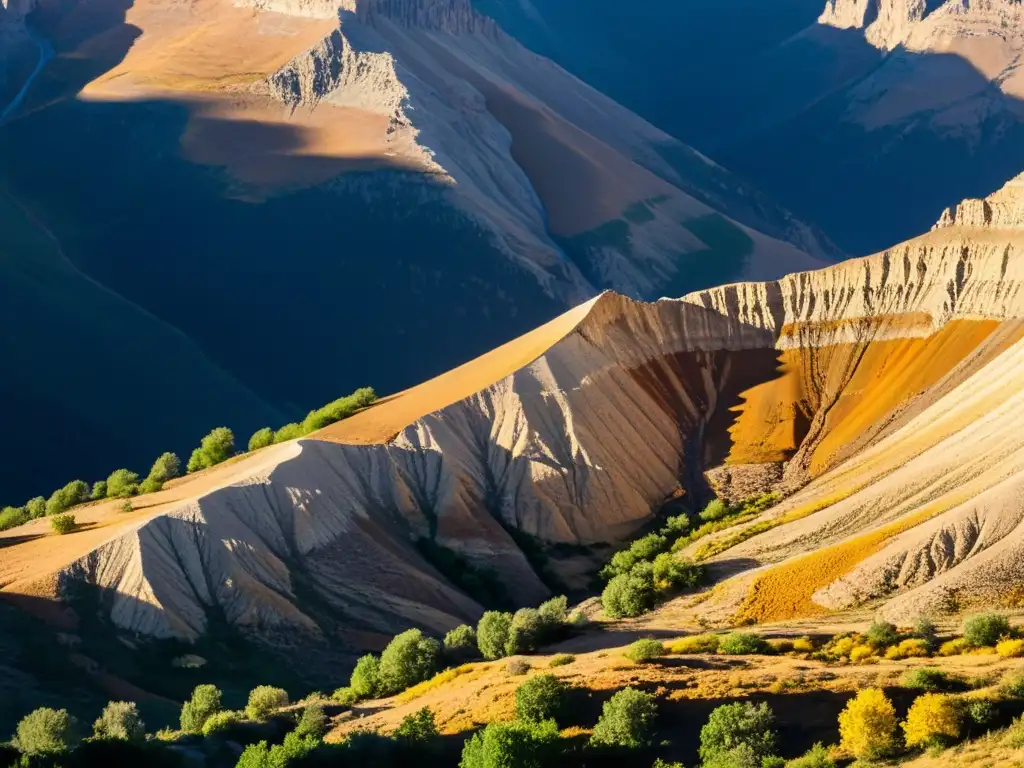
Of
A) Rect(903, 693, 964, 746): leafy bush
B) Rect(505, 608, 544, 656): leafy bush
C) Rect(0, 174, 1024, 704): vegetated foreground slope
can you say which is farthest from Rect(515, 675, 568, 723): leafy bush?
Rect(0, 174, 1024, 704): vegetated foreground slope

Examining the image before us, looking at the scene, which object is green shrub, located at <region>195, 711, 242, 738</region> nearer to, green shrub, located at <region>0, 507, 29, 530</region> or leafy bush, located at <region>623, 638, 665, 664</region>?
leafy bush, located at <region>623, 638, 665, 664</region>

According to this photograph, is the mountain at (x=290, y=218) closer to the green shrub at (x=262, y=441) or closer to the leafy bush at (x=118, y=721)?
the green shrub at (x=262, y=441)

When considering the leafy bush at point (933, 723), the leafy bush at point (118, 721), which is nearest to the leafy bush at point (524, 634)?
the leafy bush at point (118, 721)

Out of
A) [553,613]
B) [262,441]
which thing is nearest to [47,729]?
[553,613]

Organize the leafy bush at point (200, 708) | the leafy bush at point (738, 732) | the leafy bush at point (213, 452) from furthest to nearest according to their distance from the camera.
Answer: the leafy bush at point (213, 452) < the leafy bush at point (200, 708) < the leafy bush at point (738, 732)

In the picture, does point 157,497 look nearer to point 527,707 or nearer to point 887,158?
point 527,707

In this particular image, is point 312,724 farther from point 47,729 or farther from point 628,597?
point 628,597
